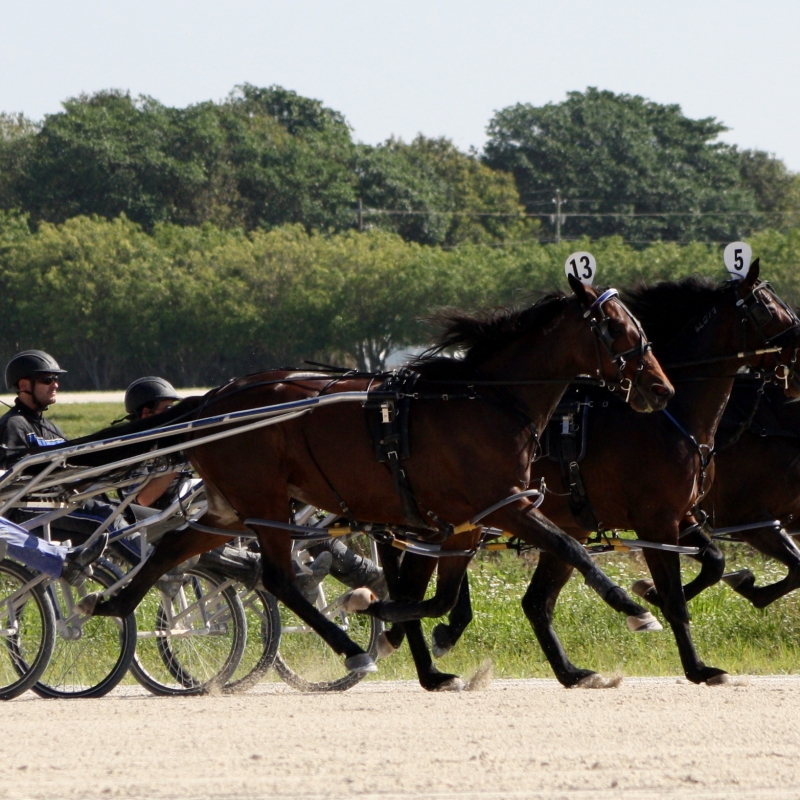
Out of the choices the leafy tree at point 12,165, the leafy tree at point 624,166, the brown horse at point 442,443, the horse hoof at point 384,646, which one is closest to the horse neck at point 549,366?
the brown horse at point 442,443

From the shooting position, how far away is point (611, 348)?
6402mm

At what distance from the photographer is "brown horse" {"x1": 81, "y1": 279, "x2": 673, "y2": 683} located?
637 cm

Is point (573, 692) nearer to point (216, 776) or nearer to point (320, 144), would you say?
point (216, 776)

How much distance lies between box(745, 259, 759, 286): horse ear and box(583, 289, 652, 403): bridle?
984mm

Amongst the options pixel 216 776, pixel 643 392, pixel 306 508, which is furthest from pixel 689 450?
pixel 216 776

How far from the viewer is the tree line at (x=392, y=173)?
48.2m

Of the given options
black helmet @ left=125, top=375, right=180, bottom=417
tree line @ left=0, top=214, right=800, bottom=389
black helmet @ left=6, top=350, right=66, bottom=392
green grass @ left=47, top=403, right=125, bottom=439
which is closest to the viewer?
black helmet @ left=6, top=350, right=66, bottom=392

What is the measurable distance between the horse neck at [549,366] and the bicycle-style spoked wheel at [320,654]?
4.99ft

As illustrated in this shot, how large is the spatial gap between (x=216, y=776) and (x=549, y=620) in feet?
9.12

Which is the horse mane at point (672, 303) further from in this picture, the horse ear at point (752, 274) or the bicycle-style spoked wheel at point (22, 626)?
the bicycle-style spoked wheel at point (22, 626)

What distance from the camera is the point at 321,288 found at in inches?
1366

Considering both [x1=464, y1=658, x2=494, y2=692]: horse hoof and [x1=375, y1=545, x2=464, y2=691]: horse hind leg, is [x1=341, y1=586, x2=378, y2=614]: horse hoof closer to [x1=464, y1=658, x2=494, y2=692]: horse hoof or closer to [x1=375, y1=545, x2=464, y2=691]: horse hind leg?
[x1=375, y1=545, x2=464, y2=691]: horse hind leg

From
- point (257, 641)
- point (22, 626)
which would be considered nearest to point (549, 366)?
point (257, 641)

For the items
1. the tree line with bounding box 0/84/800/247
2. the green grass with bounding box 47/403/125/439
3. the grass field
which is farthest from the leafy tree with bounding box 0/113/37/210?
the grass field
